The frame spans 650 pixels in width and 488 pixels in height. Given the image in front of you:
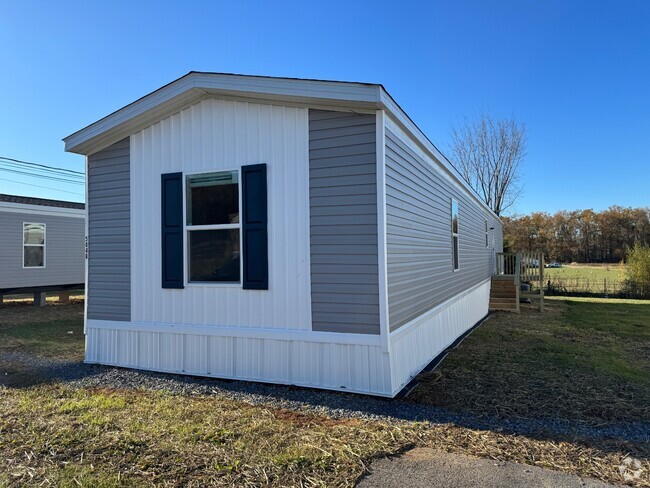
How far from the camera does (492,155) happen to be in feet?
79.8

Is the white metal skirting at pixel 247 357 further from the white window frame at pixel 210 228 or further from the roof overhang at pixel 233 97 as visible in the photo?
the roof overhang at pixel 233 97

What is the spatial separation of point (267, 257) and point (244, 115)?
1658 mm

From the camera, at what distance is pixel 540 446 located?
291 cm

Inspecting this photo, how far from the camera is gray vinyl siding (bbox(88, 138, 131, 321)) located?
5.36m

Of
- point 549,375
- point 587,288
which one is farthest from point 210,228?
point 587,288

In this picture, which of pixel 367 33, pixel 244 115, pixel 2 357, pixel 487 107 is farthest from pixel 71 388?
pixel 487 107

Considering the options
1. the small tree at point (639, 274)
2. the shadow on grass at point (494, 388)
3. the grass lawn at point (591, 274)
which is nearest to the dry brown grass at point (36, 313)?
the shadow on grass at point (494, 388)

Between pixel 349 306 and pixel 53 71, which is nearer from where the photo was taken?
pixel 349 306

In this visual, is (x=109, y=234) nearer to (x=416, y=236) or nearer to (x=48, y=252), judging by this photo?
(x=416, y=236)

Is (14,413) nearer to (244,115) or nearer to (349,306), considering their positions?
(349,306)

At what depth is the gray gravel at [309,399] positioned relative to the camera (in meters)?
3.27

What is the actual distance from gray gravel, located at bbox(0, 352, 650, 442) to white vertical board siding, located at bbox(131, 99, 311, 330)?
25.8 inches

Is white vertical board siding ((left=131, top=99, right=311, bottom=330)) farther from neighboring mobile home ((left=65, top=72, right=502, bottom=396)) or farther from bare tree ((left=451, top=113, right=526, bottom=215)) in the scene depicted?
bare tree ((left=451, top=113, right=526, bottom=215))

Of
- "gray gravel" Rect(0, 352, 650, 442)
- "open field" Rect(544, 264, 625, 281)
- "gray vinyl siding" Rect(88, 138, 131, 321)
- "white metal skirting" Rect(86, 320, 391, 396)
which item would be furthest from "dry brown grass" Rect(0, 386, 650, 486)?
"open field" Rect(544, 264, 625, 281)
